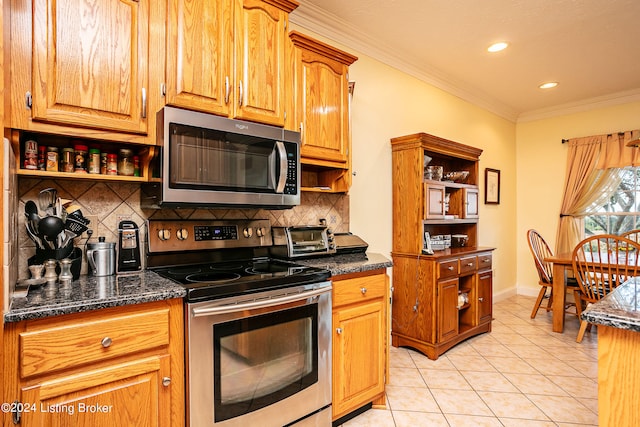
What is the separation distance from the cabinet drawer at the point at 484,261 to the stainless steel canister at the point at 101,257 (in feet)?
10.2

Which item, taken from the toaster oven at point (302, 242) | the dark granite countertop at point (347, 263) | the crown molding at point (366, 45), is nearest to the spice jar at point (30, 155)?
the toaster oven at point (302, 242)

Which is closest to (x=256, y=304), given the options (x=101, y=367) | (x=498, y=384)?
(x=101, y=367)

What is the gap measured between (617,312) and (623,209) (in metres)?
4.40

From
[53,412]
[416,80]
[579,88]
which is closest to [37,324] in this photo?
[53,412]

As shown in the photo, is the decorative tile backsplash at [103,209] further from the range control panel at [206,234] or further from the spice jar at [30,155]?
the spice jar at [30,155]

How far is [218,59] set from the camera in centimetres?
176

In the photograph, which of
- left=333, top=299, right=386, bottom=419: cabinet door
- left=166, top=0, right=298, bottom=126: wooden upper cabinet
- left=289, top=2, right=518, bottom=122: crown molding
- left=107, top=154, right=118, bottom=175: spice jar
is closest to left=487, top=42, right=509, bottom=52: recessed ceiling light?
left=289, top=2, right=518, bottom=122: crown molding

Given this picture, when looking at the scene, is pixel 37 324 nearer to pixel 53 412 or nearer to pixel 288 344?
pixel 53 412

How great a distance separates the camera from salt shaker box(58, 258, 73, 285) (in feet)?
4.72

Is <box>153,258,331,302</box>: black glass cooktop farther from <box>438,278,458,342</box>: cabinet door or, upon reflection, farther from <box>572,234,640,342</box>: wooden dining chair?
<box>572,234,640,342</box>: wooden dining chair

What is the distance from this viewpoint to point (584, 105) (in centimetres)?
459

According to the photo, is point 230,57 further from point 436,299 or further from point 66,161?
point 436,299

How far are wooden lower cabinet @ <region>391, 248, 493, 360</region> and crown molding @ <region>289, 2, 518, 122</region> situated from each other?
1829mm

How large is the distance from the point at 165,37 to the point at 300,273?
4.27 feet
